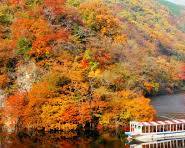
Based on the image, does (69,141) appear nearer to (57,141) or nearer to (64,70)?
(57,141)

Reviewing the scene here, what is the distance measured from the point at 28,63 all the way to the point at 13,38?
668 cm

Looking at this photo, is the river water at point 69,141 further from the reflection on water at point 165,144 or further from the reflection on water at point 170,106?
the reflection on water at point 170,106

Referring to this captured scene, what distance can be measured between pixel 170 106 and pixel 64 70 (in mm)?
38019

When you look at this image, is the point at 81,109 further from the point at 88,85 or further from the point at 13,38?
the point at 13,38

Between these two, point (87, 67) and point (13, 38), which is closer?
point (87, 67)

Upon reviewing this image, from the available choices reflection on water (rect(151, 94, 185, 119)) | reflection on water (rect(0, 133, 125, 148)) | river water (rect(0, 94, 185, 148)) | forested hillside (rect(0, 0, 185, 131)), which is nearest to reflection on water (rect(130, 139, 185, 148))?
river water (rect(0, 94, 185, 148))

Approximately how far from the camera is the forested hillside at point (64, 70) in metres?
72.1

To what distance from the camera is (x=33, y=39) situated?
84.3 metres

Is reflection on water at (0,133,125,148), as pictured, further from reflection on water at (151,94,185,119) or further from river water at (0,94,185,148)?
reflection on water at (151,94,185,119)

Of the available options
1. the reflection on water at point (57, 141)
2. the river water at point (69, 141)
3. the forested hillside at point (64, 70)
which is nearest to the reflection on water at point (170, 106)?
the forested hillside at point (64, 70)

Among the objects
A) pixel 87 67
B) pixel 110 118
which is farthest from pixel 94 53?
pixel 110 118

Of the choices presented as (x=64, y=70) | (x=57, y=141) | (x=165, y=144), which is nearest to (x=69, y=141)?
(x=57, y=141)

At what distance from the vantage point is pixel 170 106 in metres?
106

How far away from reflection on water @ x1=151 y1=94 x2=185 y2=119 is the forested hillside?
25.5ft
